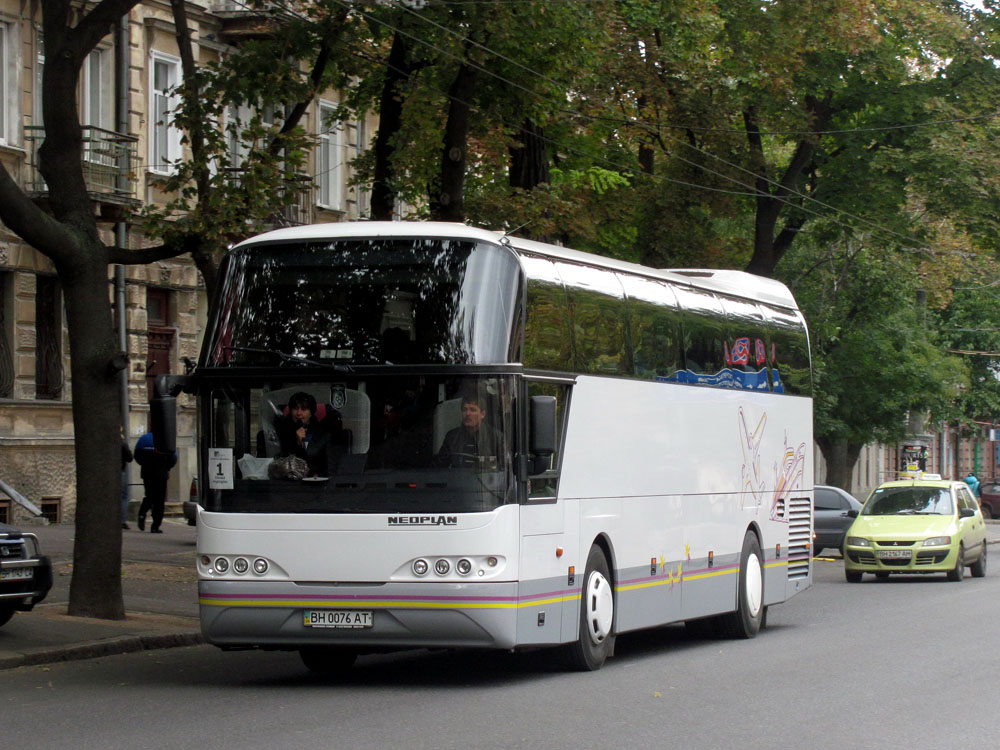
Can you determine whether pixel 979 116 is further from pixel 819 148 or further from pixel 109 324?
pixel 109 324

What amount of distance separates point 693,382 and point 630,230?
12.1 metres

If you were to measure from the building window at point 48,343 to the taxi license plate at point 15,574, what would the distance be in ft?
49.4

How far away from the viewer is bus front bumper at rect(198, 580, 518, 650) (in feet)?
38.1

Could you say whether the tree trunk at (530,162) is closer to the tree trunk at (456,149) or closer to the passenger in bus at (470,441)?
the tree trunk at (456,149)

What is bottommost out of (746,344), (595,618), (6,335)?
(595,618)

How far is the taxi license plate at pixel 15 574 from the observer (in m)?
13.5

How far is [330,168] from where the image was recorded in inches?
1437

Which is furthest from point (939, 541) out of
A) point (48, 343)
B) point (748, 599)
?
point (48, 343)

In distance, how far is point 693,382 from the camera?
15.9 meters

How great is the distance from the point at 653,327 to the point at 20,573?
228 inches

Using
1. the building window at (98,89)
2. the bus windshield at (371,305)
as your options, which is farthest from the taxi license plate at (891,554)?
the bus windshield at (371,305)

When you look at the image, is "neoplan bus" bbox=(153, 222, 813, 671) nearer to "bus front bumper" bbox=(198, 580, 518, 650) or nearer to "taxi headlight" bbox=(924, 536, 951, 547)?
"bus front bumper" bbox=(198, 580, 518, 650)

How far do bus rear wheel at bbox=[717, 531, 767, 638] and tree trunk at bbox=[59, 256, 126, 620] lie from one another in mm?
6114

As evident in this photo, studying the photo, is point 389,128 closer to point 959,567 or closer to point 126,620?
Answer: point 126,620
